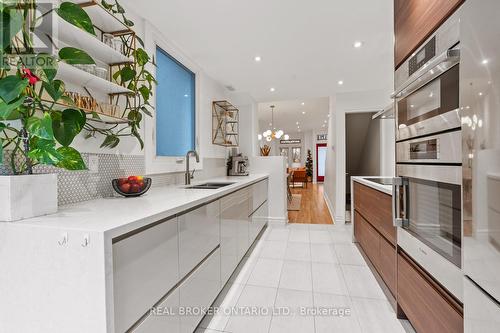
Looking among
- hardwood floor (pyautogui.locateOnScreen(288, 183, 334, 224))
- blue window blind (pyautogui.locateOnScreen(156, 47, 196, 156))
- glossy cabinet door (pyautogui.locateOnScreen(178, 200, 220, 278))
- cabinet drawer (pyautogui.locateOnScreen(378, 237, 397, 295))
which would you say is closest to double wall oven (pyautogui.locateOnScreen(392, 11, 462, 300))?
cabinet drawer (pyautogui.locateOnScreen(378, 237, 397, 295))

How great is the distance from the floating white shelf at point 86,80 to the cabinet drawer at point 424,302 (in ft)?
7.20

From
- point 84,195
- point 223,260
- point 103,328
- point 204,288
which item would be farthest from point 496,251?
point 84,195

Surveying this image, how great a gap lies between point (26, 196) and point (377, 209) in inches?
96.9

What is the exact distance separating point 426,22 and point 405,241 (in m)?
1.29

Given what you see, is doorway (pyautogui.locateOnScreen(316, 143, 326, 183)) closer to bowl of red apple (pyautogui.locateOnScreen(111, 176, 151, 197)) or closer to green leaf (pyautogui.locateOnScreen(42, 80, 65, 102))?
bowl of red apple (pyautogui.locateOnScreen(111, 176, 151, 197))

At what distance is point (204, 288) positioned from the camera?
1.58 m

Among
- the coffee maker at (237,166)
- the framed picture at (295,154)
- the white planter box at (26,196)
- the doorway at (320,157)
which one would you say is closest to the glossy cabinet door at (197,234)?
the white planter box at (26,196)

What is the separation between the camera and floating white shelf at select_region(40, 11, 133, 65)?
1.21 m

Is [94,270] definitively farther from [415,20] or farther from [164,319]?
[415,20]

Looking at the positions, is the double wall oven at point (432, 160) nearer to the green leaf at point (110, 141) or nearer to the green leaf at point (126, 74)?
the green leaf at point (126, 74)

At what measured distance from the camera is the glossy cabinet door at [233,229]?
198cm

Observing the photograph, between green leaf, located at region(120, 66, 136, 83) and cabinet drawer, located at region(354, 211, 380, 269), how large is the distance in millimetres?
2472

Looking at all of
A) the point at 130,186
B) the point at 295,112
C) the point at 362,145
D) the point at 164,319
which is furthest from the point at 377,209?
the point at 295,112

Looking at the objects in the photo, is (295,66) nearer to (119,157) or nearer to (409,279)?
(119,157)
